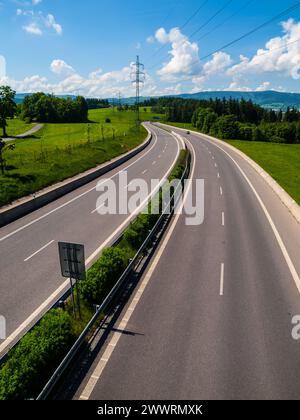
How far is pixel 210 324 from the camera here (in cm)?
1224

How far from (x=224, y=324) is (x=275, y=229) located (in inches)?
475

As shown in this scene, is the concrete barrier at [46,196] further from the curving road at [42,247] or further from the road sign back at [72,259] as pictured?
the road sign back at [72,259]

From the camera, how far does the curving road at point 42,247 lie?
44.0 ft

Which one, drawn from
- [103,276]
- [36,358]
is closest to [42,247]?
[103,276]

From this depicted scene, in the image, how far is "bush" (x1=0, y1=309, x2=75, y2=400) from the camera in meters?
8.23

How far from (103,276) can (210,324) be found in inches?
191

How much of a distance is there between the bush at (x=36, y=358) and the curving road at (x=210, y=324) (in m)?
1.19

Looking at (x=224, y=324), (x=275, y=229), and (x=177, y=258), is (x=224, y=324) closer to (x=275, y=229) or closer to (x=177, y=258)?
(x=177, y=258)

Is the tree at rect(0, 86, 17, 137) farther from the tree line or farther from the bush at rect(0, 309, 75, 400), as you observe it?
the tree line

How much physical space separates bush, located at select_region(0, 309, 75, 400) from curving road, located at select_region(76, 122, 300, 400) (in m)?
1.19

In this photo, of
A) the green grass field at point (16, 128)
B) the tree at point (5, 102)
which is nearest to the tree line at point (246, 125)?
the green grass field at point (16, 128)

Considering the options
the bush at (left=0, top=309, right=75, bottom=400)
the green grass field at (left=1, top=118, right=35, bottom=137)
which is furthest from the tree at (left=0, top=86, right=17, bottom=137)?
the green grass field at (left=1, top=118, right=35, bottom=137)

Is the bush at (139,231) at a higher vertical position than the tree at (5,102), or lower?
lower
